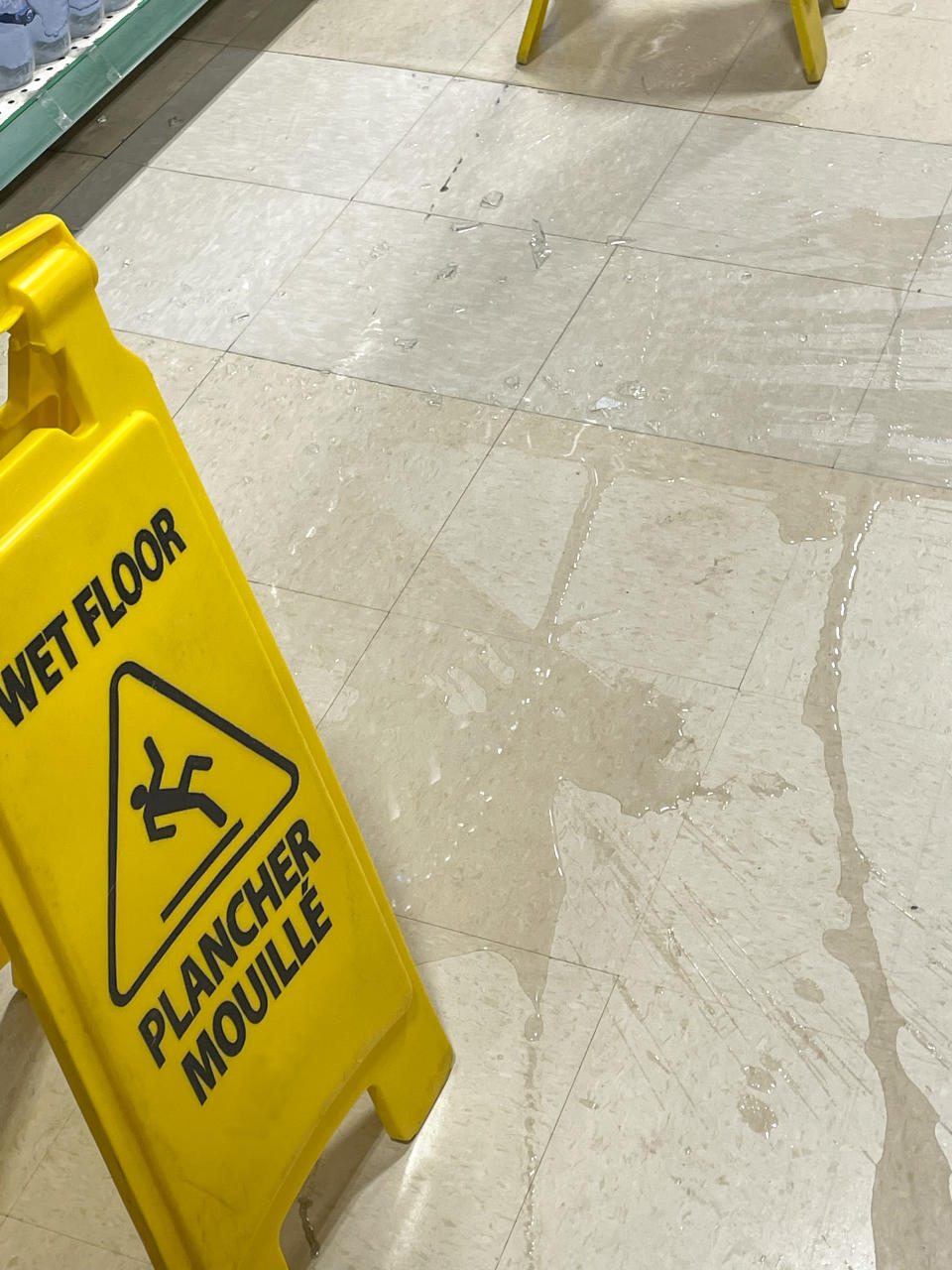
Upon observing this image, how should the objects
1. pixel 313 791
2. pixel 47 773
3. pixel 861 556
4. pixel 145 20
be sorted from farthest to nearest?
pixel 145 20 < pixel 861 556 < pixel 313 791 < pixel 47 773

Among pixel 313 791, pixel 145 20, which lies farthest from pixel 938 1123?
pixel 145 20

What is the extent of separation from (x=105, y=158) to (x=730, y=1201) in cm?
265

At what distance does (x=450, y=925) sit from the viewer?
174 cm

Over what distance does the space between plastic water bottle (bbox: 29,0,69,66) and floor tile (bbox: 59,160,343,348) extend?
314 millimetres

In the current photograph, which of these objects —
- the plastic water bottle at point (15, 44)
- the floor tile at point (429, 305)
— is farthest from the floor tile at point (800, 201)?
the plastic water bottle at point (15, 44)

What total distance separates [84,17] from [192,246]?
0.54m

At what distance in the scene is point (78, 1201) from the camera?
1.54 meters

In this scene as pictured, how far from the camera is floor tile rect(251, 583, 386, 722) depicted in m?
2.04

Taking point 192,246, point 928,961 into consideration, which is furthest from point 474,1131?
point 192,246

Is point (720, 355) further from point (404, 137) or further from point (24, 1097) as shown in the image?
point (24, 1097)

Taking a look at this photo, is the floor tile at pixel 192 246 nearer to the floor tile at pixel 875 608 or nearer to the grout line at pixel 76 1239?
the floor tile at pixel 875 608

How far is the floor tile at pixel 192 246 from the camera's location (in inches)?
107

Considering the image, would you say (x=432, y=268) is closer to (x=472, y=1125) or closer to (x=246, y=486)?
(x=246, y=486)

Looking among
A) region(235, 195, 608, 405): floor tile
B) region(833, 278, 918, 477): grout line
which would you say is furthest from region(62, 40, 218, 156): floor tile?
region(833, 278, 918, 477): grout line
